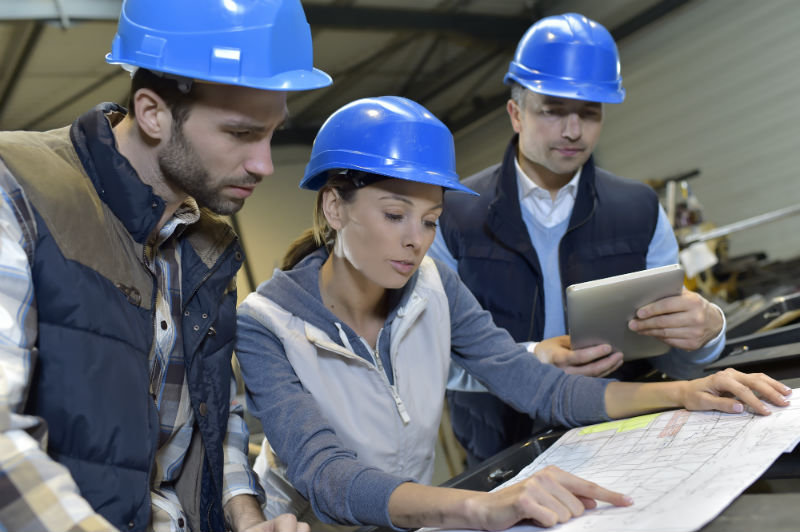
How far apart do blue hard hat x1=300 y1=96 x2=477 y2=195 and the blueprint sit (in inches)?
23.6

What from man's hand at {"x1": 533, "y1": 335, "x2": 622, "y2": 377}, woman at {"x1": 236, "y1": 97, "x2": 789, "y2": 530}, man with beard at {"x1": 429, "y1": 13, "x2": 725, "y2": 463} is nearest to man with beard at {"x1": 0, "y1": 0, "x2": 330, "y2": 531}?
woman at {"x1": 236, "y1": 97, "x2": 789, "y2": 530}

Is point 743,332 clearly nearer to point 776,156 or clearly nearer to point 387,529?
point 387,529

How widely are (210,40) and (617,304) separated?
3.17ft

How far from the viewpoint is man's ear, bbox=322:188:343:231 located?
1.57 m

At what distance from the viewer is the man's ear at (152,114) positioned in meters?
1.17

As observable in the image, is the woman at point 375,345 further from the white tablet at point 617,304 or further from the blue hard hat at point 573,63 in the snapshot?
the blue hard hat at point 573,63

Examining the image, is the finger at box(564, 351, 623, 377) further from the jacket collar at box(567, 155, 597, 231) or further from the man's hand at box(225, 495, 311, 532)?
the man's hand at box(225, 495, 311, 532)

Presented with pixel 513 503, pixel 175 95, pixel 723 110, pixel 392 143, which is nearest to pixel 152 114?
pixel 175 95

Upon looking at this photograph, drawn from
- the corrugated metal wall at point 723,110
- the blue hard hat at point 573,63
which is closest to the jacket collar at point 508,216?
the blue hard hat at point 573,63

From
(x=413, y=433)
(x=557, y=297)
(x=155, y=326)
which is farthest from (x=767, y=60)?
(x=155, y=326)

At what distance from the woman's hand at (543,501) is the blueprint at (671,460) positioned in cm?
2

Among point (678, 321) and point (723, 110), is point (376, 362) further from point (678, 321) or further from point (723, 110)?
point (723, 110)

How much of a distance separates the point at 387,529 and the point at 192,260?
24.4 inches

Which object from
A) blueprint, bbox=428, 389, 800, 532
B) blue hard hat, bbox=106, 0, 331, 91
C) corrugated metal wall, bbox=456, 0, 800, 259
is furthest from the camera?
corrugated metal wall, bbox=456, 0, 800, 259
